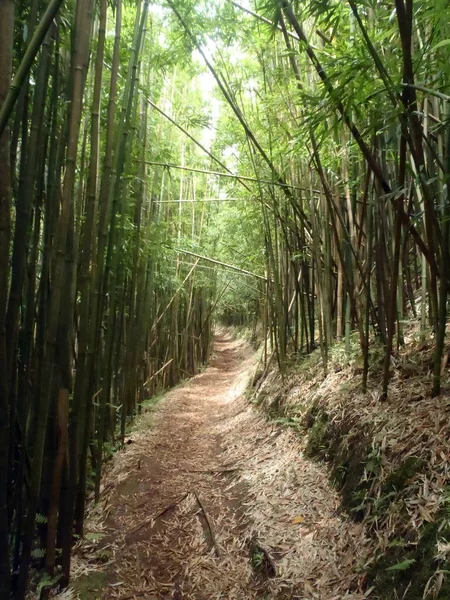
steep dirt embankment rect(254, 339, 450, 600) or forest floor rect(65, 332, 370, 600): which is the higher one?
steep dirt embankment rect(254, 339, 450, 600)

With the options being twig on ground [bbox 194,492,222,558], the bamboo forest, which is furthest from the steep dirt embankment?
twig on ground [bbox 194,492,222,558]

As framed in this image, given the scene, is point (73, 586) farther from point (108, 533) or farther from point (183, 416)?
point (183, 416)

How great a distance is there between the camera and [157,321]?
17.6ft

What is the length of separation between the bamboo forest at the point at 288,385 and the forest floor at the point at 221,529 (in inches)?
0.5

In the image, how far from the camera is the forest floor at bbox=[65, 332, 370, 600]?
62.3 inches

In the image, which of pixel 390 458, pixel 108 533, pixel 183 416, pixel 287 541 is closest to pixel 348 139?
pixel 390 458

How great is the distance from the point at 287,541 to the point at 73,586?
91 cm

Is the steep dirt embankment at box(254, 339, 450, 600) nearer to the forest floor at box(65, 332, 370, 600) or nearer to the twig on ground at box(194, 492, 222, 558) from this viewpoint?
the forest floor at box(65, 332, 370, 600)

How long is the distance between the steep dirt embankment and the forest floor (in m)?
0.09

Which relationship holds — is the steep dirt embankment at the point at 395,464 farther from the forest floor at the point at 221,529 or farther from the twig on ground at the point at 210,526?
the twig on ground at the point at 210,526

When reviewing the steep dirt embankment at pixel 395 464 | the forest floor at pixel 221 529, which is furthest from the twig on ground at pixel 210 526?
the steep dirt embankment at pixel 395 464

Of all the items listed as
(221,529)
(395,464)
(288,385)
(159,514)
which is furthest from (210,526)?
(288,385)

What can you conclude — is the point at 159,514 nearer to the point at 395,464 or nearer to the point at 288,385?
the point at 395,464

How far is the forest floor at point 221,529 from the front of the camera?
1.58 metres
